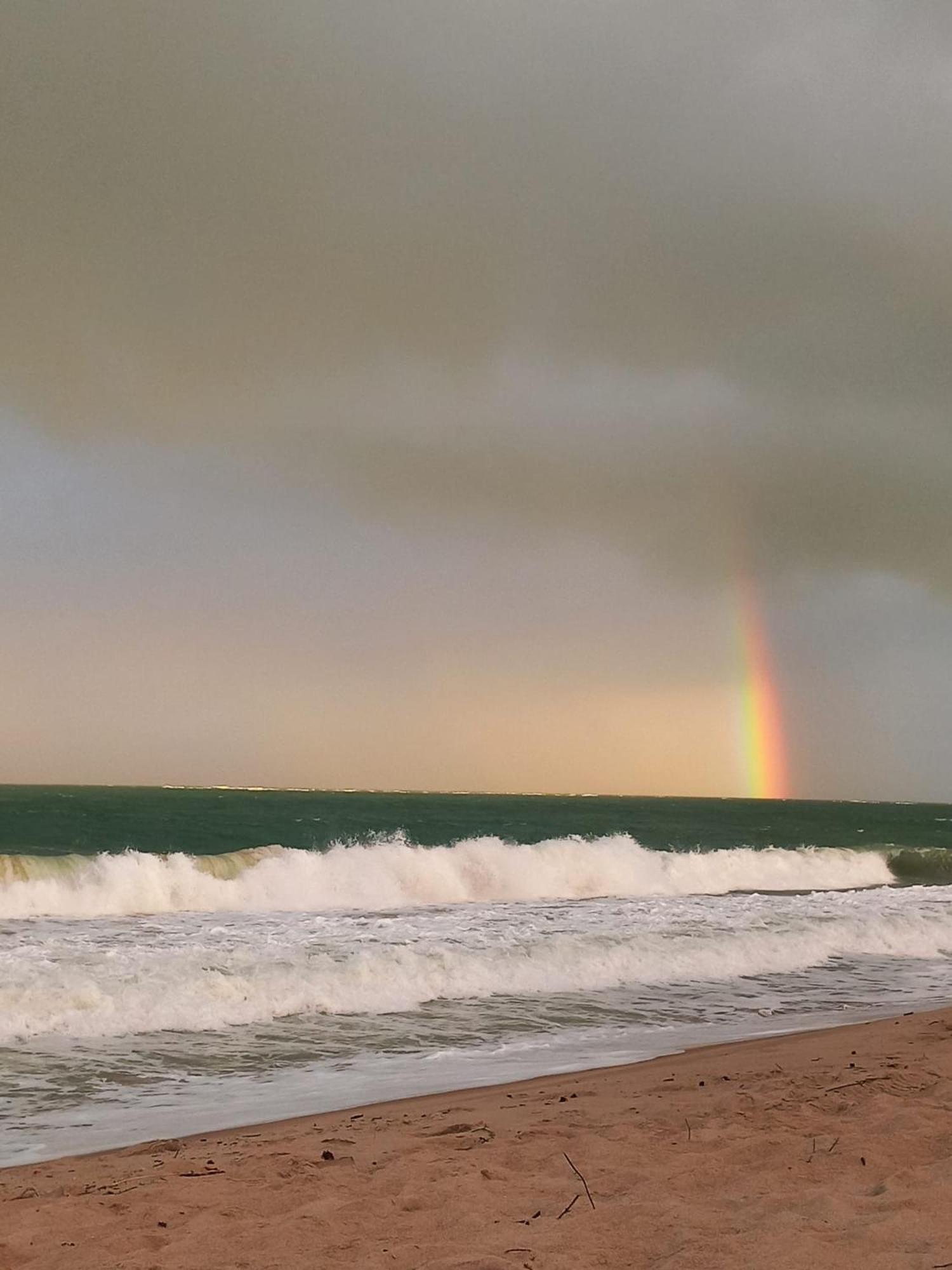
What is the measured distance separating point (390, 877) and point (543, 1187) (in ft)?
86.3

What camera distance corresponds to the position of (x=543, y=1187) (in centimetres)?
556

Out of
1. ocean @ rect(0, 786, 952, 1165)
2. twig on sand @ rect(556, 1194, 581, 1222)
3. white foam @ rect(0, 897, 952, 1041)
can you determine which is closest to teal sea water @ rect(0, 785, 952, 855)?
ocean @ rect(0, 786, 952, 1165)

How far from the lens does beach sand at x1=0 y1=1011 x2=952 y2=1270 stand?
177 inches

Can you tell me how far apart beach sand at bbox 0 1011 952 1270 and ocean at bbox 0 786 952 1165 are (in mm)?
1225

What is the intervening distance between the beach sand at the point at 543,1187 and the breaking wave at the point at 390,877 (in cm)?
1754

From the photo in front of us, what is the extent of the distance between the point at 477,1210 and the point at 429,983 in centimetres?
891

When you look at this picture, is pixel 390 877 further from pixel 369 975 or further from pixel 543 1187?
pixel 543 1187

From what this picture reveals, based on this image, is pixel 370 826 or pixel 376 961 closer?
pixel 376 961

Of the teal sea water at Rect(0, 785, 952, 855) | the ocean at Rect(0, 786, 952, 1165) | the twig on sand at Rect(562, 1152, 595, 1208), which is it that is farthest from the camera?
the teal sea water at Rect(0, 785, 952, 855)

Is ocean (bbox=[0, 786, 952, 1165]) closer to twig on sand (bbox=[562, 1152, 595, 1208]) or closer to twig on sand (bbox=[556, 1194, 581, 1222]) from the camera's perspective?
twig on sand (bbox=[562, 1152, 595, 1208])

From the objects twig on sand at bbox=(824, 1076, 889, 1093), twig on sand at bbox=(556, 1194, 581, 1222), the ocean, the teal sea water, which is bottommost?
the teal sea water

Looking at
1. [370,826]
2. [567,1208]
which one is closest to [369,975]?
[567,1208]

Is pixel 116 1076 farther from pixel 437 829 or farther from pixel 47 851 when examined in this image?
pixel 437 829

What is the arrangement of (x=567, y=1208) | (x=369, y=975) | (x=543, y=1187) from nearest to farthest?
(x=567, y=1208)
(x=543, y=1187)
(x=369, y=975)
